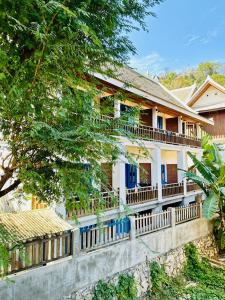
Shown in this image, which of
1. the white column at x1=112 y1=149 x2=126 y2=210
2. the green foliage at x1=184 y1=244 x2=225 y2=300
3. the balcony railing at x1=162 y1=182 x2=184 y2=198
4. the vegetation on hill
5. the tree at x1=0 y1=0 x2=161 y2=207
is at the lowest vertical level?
the green foliage at x1=184 y1=244 x2=225 y2=300

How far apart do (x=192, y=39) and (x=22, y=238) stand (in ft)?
313

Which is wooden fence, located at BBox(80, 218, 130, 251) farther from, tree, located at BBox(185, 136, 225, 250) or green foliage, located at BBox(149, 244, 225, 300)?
tree, located at BBox(185, 136, 225, 250)

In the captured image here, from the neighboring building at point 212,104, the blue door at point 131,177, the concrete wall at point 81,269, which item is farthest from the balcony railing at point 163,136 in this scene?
the neighboring building at point 212,104

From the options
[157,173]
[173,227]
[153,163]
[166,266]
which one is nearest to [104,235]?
[166,266]

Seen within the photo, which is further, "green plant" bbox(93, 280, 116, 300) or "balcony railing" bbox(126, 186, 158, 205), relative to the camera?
A: "balcony railing" bbox(126, 186, 158, 205)

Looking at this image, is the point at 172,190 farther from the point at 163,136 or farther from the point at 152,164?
the point at 163,136

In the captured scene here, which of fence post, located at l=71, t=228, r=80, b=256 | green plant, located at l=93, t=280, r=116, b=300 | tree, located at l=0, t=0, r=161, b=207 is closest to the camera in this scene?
tree, located at l=0, t=0, r=161, b=207

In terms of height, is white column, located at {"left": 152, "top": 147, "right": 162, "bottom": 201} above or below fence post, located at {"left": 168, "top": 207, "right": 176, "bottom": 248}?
above

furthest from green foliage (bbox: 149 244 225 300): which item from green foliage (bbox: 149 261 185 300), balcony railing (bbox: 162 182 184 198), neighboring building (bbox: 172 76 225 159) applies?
neighboring building (bbox: 172 76 225 159)

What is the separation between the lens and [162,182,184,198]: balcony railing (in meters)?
17.0

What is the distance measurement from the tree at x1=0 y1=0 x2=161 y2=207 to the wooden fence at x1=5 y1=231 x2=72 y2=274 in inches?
110

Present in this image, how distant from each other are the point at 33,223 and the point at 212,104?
23260 millimetres

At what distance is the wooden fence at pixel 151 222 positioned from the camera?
10.8m

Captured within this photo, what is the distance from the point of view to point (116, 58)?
624 cm
